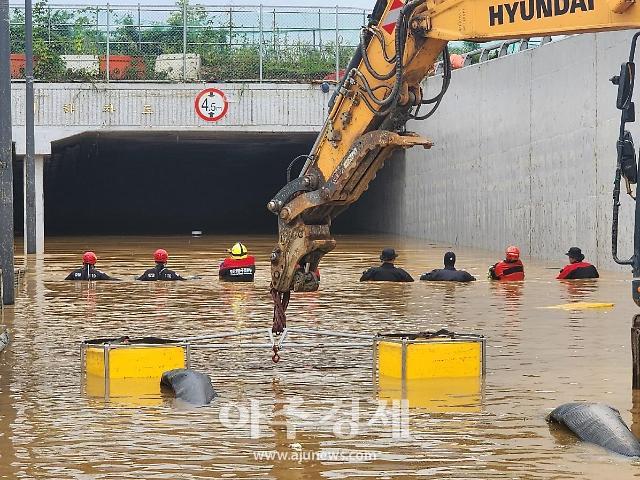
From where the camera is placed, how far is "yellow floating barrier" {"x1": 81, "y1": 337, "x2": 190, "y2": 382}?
14.2 meters

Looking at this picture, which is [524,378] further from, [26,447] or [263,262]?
[263,262]

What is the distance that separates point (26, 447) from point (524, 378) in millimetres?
5559

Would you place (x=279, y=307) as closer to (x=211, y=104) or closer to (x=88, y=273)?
(x=88, y=273)

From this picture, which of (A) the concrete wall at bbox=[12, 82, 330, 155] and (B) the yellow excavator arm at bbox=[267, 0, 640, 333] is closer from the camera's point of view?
(B) the yellow excavator arm at bbox=[267, 0, 640, 333]

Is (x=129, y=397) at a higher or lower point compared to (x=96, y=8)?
lower

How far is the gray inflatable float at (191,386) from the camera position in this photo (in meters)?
12.8

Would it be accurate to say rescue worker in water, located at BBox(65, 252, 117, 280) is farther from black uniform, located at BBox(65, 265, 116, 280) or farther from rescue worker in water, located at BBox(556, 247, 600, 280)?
rescue worker in water, located at BBox(556, 247, 600, 280)

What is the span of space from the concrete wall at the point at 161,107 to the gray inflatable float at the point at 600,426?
35.9 meters

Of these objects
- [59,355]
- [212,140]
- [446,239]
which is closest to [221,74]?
[212,140]

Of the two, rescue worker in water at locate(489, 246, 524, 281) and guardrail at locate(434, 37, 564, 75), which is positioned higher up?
guardrail at locate(434, 37, 564, 75)

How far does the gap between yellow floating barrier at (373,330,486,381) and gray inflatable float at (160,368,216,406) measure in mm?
1950

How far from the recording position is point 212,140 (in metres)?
53.3

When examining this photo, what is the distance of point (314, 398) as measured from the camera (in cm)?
1298

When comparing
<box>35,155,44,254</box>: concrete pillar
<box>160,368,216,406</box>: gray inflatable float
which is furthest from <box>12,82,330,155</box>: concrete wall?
<box>160,368,216,406</box>: gray inflatable float
